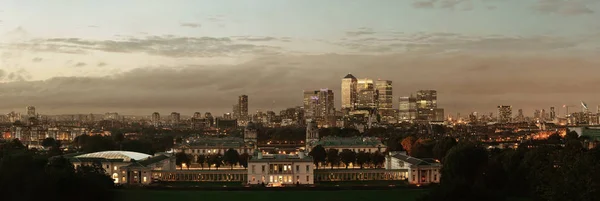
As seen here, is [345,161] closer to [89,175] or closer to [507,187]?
[507,187]

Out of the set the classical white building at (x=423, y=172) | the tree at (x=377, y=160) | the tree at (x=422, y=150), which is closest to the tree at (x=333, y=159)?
the tree at (x=377, y=160)

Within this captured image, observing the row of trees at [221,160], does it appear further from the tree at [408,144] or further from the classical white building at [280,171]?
the tree at [408,144]

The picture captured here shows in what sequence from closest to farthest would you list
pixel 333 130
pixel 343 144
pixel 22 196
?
pixel 22 196, pixel 343 144, pixel 333 130

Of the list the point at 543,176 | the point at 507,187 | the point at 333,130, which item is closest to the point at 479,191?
the point at 543,176

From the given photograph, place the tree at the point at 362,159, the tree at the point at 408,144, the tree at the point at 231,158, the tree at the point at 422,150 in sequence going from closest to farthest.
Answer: the tree at the point at 231,158
the tree at the point at 362,159
the tree at the point at 422,150
the tree at the point at 408,144

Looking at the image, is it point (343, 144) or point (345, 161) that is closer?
point (345, 161)
